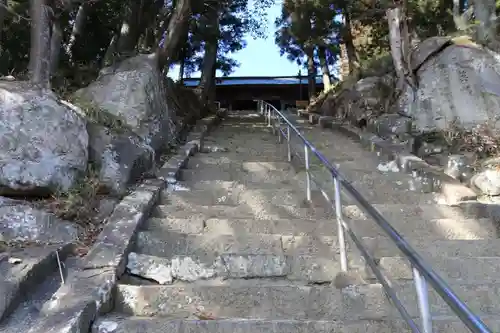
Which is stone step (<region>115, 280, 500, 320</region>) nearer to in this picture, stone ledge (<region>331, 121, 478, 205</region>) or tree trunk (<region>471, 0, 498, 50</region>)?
stone ledge (<region>331, 121, 478, 205</region>)

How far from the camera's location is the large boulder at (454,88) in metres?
7.89

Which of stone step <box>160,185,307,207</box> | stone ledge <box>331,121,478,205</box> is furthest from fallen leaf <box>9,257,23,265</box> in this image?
stone ledge <box>331,121,478,205</box>

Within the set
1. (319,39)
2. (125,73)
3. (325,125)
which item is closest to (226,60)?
(319,39)

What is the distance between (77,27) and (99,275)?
8.24 m

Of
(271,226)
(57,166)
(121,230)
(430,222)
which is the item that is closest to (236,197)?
(271,226)

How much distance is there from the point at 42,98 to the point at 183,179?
6.37 feet

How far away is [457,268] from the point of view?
3.72 metres

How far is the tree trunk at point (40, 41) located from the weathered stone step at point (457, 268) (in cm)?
373

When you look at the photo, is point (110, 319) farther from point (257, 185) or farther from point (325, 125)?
point (325, 125)

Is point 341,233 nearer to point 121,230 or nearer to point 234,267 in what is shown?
point 234,267

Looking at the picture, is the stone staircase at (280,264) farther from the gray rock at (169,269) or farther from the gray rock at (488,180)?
the gray rock at (488,180)

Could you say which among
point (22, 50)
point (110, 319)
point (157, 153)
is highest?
point (22, 50)

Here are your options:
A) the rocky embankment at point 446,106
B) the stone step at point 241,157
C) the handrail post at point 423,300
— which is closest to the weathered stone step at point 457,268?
the handrail post at point 423,300

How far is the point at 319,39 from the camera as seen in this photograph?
14828 mm
